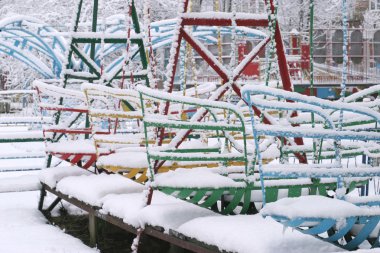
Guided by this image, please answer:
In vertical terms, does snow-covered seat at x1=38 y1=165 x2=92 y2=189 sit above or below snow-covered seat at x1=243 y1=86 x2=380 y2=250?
below

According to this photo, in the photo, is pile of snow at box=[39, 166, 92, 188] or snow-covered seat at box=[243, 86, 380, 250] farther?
pile of snow at box=[39, 166, 92, 188]

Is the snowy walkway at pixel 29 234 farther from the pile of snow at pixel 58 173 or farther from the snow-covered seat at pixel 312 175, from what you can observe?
the snow-covered seat at pixel 312 175

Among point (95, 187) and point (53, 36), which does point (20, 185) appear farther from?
point (53, 36)

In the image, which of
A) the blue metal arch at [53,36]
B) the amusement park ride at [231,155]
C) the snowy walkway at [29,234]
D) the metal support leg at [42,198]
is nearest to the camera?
the amusement park ride at [231,155]

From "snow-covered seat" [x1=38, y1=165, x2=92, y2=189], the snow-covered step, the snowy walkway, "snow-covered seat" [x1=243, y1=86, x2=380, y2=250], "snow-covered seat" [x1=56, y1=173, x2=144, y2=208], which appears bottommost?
the snowy walkway

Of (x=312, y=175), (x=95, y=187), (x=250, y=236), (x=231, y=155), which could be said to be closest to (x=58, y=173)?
(x=95, y=187)

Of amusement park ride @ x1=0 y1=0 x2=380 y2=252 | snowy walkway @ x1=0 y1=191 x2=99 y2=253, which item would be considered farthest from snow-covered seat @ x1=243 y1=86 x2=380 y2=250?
snowy walkway @ x1=0 y1=191 x2=99 y2=253

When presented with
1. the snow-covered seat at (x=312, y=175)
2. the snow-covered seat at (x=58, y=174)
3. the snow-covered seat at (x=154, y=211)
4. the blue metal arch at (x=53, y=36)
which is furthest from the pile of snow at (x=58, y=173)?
the blue metal arch at (x=53, y=36)

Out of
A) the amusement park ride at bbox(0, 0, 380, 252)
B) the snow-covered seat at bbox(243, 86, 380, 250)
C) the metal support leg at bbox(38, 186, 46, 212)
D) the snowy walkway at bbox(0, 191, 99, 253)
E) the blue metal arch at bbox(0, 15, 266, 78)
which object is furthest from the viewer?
the blue metal arch at bbox(0, 15, 266, 78)

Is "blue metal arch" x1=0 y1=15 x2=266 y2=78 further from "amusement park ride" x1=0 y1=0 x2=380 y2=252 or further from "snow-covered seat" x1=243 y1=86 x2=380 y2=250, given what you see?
"snow-covered seat" x1=243 y1=86 x2=380 y2=250

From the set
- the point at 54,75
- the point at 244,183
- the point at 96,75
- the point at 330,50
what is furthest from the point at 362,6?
the point at 244,183

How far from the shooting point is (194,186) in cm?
354

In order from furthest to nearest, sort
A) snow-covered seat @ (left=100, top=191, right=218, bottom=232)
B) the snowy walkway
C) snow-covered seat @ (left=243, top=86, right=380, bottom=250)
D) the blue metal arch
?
the blue metal arch
the snowy walkway
snow-covered seat @ (left=100, top=191, right=218, bottom=232)
snow-covered seat @ (left=243, top=86, right=380, bottom=250)

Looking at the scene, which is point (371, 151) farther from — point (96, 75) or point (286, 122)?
point (96, 75)
